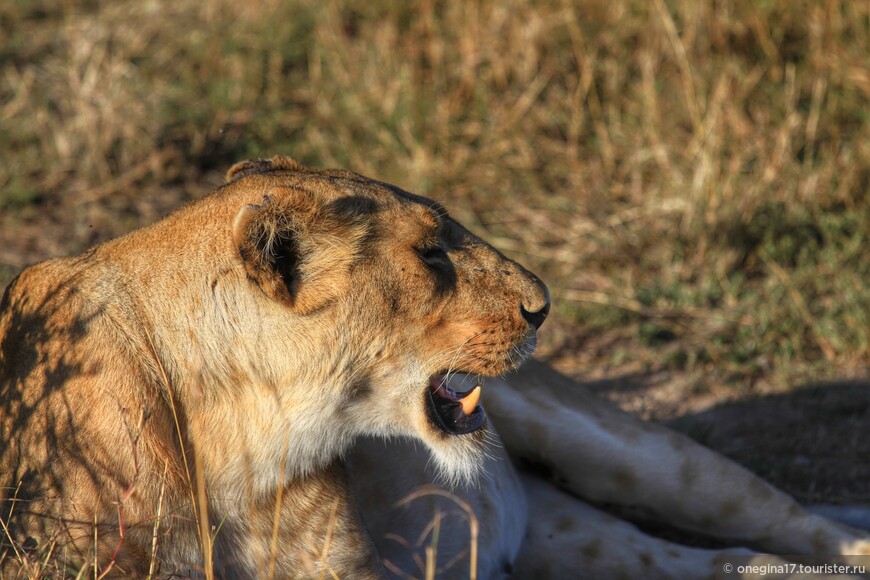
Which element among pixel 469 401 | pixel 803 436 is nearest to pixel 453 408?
pixel 469 401

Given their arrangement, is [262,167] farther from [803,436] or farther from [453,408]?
[803,436]

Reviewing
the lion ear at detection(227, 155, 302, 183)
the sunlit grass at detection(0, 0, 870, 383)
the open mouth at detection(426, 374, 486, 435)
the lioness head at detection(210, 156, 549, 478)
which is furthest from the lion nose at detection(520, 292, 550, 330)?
the sunlit grass at detection(0, 0, 870, 383)

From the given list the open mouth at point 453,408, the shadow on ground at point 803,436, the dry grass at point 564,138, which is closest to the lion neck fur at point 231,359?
the open mouth at point 453,408

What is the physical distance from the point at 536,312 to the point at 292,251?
1.94ft

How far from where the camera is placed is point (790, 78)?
4.80 metres

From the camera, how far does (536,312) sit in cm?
238

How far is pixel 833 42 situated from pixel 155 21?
3.43 m

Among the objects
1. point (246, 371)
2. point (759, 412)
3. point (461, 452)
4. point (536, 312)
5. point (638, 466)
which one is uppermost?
point (246, 371)

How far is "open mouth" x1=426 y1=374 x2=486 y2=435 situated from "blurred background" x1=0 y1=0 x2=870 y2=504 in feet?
4.65

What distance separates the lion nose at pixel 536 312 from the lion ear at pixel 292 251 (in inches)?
17.2

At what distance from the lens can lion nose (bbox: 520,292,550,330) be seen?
92.7 inches

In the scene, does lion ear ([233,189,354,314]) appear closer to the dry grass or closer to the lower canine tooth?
the lower canine tooth

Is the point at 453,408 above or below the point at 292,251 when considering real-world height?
below

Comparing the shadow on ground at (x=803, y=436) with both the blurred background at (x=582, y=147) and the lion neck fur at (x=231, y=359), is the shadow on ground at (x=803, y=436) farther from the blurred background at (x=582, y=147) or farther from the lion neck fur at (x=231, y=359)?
the lion neck fur at (x=231, y=359)
